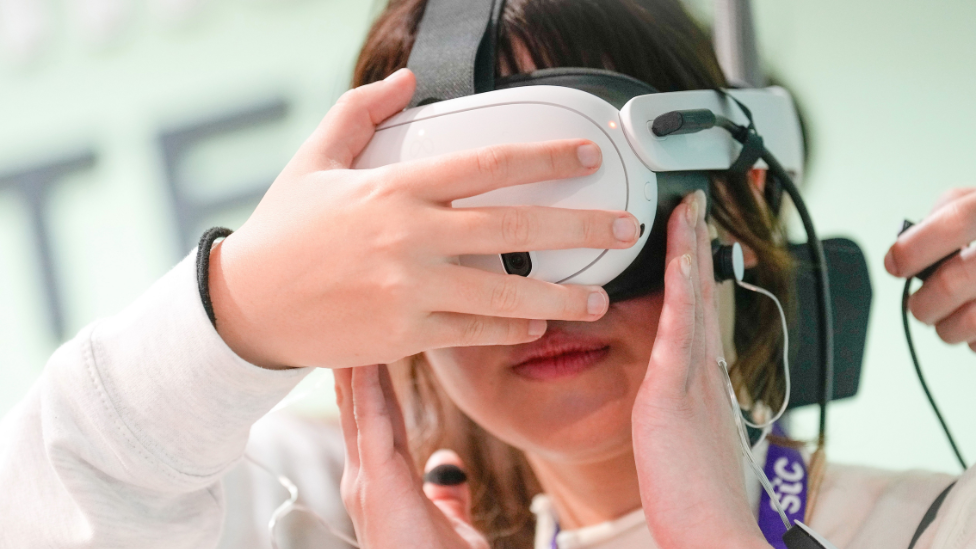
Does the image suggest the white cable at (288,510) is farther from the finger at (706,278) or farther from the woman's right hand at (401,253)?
the finger at (706,278)

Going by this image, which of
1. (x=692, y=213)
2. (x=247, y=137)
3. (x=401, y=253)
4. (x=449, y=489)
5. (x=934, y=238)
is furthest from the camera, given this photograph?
(x=247, y=137)

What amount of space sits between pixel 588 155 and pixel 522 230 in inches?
3.1

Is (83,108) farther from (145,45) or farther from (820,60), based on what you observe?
(820,60)

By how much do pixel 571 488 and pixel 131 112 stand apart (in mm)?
1031

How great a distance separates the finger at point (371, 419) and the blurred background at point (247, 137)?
0.63 feet

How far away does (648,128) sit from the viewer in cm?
59

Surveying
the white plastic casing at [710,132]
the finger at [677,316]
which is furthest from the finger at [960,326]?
the finger at [677,316]

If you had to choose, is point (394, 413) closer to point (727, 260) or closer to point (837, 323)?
point (727, 260)

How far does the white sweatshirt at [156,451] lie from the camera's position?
627 mm

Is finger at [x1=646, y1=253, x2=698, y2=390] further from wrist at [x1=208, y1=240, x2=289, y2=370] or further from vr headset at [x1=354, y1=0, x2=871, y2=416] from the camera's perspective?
wrist at [x1=208, y1=240, x2=289, y2=370]

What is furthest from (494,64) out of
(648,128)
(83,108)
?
(83,108)

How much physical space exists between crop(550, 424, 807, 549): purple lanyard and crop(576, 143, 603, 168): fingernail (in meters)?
0.43

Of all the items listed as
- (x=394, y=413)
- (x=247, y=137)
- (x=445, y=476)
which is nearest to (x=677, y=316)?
(x=394, y=413)

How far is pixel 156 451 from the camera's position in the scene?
25.7 inches
